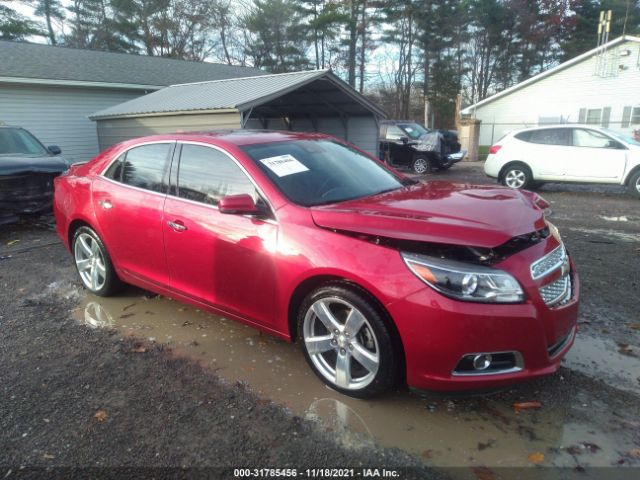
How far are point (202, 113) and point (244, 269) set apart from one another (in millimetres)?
7497

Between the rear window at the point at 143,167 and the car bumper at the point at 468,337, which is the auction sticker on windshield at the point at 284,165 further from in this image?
the car bumper at the point at 468,337

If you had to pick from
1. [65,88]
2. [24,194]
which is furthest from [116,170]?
[65,88]

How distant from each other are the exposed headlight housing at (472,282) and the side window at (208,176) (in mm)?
1400

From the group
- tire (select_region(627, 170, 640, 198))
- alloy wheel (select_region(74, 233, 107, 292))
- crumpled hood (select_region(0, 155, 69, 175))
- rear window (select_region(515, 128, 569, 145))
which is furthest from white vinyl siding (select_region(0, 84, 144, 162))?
tire (select_region(627, 170, 640, 198))

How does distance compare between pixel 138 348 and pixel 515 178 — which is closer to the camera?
→ pixel 138 348

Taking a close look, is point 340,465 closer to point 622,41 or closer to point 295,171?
point 295,171

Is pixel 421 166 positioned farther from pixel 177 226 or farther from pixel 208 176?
Result: pixel 177 226

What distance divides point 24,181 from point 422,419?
7691 mm

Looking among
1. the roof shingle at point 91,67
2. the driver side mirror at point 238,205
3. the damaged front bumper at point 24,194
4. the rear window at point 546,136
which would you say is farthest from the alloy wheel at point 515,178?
the roof shingle at point 91,67

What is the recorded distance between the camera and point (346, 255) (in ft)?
8.71

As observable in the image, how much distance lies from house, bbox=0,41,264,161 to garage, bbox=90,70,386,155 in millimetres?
2285

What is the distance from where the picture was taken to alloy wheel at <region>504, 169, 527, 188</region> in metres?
11.4

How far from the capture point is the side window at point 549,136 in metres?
11.0

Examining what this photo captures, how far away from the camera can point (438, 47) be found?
3662cm
